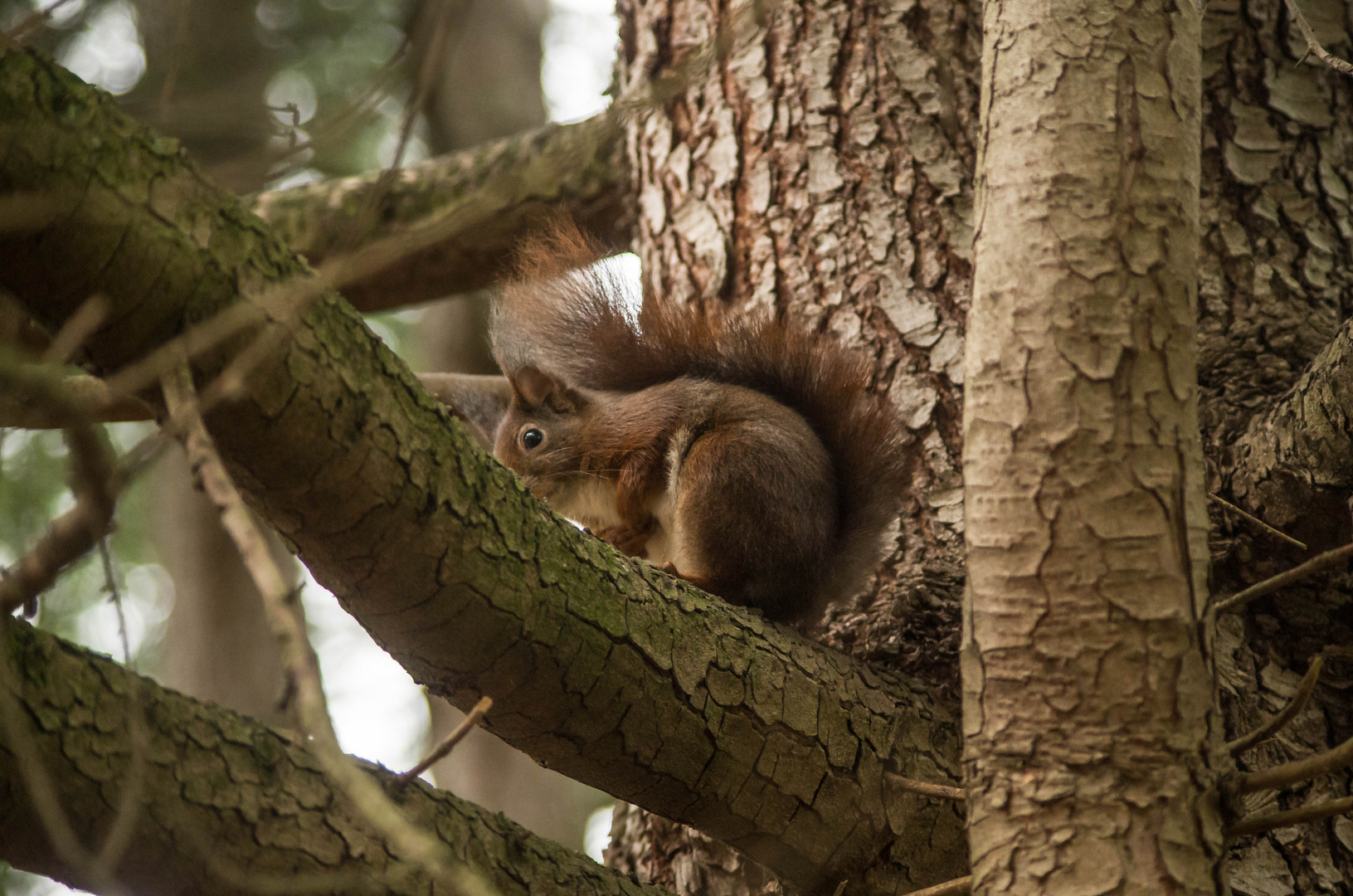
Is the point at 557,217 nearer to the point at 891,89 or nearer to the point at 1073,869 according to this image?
the point at 891,89

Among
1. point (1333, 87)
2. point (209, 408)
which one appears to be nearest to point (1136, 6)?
point (209, 408)

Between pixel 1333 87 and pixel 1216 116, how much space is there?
0.28m

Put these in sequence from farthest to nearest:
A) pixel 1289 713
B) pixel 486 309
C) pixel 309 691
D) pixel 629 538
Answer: pixel 486 309, pixel 629 538, pixel 1289 713, pixel 309 691

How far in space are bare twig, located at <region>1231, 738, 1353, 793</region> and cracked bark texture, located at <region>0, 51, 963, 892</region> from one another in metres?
0.58

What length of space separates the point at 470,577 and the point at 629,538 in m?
1.30

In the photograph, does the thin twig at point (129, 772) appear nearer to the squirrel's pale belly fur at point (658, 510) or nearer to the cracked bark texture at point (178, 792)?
the cracked bark texture at point (178, 792)

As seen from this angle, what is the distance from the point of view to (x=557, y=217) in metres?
2.52

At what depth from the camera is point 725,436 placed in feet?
7.15

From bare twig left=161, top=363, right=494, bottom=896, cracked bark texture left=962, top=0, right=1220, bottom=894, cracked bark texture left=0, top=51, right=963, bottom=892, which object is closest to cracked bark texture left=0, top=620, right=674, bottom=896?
cracked bark texture left=0, top=51, right=963, bottom=892

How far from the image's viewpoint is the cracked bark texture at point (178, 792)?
Result: 1.01 m

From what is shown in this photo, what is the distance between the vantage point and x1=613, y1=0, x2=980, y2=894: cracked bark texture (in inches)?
83.9

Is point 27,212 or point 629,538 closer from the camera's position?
point 27,212

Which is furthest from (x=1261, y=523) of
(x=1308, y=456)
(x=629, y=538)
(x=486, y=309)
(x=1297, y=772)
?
(x=486, y=309)

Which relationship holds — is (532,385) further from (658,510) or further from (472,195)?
(658,510)
